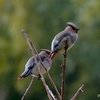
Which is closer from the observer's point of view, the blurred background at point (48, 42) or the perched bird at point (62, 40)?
the perched bird at point (62, 40)

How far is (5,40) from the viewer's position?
8.16m

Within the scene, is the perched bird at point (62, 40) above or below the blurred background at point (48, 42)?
below

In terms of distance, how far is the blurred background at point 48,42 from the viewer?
705 centimetres

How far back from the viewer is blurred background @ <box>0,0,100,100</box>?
278 inches

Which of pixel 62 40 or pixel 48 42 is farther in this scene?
pixel 48 42

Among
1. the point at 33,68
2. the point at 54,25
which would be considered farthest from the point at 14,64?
the point at 33,68

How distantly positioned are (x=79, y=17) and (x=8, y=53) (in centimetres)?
122

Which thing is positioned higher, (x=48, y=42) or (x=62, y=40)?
(x=48, y=42)

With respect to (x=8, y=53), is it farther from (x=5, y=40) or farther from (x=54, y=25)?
(x=54, y=25)

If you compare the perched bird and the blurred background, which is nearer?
the perched bird

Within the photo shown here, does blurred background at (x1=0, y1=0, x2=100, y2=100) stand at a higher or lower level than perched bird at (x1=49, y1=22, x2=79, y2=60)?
higher

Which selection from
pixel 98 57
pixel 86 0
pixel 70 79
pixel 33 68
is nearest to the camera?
pixel 33 68

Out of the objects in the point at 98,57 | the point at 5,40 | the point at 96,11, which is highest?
the point at 5,40

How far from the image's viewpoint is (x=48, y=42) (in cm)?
760
